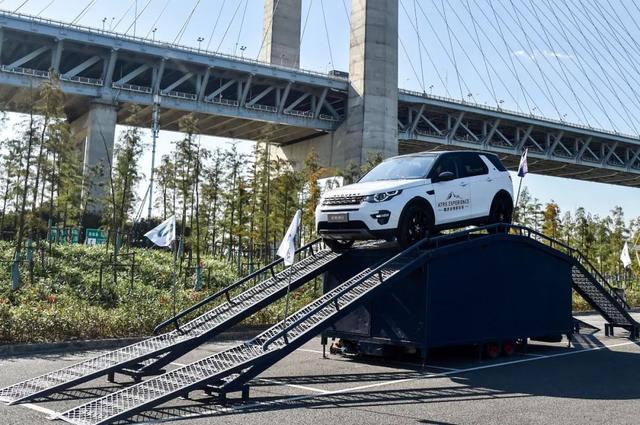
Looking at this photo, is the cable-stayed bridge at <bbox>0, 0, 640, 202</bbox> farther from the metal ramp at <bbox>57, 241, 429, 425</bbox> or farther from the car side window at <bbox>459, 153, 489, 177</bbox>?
the metal ramp at <bbox>57, 241, 429, 425</bbox>

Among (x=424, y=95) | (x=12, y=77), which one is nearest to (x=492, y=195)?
(x=12, y=77)

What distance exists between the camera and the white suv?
473 inches

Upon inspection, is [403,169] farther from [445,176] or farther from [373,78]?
[373,78]

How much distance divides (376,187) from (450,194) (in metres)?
1.82

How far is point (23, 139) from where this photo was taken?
2952 cm

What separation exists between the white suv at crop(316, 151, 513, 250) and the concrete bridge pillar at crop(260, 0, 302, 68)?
5942cm

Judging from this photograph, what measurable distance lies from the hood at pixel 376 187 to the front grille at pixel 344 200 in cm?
6

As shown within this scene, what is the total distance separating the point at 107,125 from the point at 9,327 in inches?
1780

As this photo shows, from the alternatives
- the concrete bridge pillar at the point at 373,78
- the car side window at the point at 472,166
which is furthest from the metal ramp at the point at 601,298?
the concrete bridge pillar at the point at 373,78

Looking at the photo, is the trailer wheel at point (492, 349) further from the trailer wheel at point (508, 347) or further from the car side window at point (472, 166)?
the car side window at point (472, 166)

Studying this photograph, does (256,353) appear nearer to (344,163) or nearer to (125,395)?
(125,395)

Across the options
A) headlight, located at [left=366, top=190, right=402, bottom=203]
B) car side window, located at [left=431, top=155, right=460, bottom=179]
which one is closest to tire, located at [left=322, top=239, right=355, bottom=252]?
headlight, located at [left=366, top=190, right=402, bottom=203]

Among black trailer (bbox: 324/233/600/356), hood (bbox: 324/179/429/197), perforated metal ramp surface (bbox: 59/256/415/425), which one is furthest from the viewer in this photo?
black trailer (bbox: 324/233/600/356)

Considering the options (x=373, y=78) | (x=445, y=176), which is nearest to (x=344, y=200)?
(x=445, y=176)
